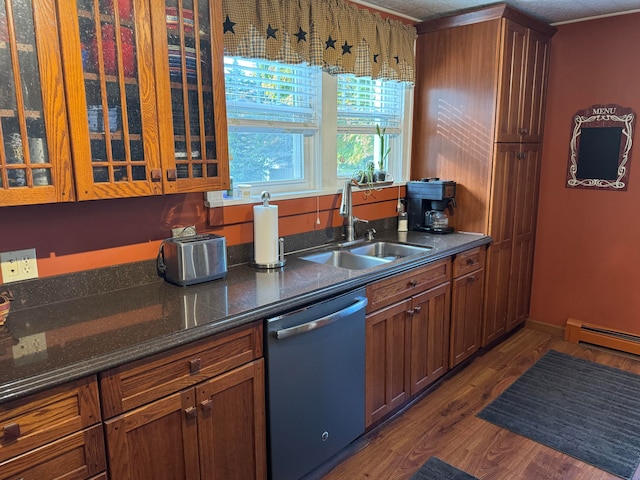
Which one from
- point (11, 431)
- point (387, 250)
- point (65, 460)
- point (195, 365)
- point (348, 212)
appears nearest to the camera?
point (11, 431)

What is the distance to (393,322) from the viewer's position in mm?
2334

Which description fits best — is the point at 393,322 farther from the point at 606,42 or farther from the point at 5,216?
the point at 606,42

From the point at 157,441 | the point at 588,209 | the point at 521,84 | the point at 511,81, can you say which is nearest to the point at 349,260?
the point at 157,441

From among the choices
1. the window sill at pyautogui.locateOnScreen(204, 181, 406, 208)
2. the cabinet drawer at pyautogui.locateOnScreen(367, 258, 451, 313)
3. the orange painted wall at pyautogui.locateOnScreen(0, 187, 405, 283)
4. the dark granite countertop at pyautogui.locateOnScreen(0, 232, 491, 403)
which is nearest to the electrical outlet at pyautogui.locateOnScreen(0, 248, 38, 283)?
the orange painted wall at pyautogui.locateOnScreen(0, 187, 405, 283)

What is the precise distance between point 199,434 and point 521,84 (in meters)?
2.86

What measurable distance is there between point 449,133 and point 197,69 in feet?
6.32

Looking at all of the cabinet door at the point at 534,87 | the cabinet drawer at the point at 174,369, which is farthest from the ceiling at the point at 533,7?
the cabinet drawer at the point at 174,369

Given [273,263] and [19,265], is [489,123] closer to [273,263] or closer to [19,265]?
[273,263]

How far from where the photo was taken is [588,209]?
132 inches

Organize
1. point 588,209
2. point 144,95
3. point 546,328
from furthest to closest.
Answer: point 546,328 → point 588,209 → point 144,95

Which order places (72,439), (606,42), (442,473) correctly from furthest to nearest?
(606,42), (442,473), (72,439)

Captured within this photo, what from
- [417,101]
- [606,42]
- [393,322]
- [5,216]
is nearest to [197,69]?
[5,216]

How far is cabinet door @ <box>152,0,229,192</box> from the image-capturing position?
65.4 inches

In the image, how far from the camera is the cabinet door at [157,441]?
1357mm
